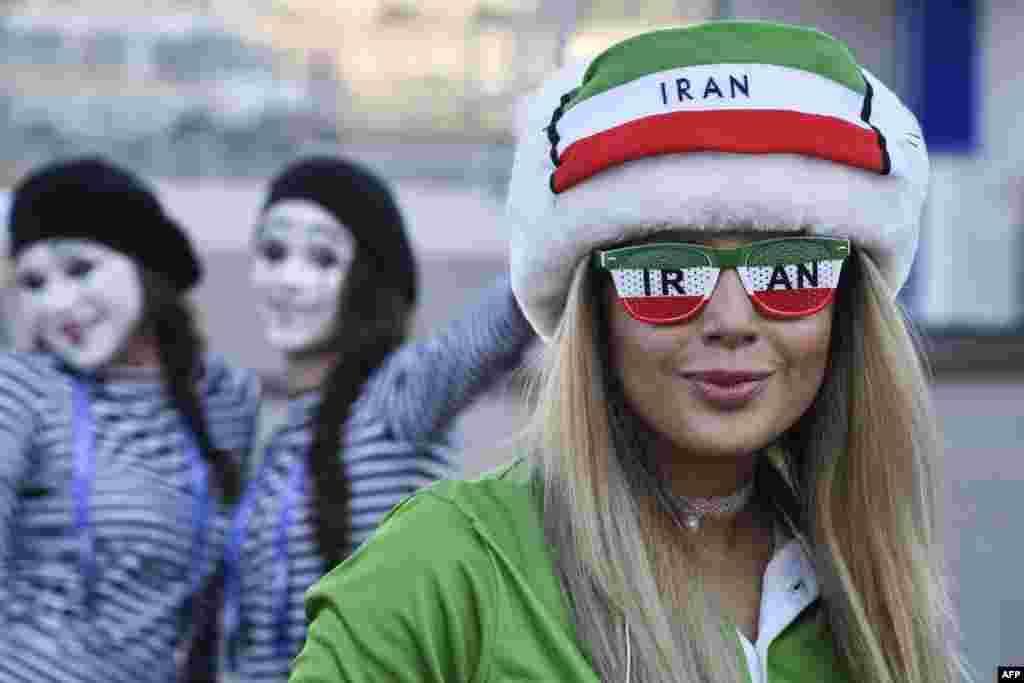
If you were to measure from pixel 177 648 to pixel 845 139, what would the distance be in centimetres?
214

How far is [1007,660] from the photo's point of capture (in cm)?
570

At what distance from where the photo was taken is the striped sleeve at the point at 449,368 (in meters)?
3.23

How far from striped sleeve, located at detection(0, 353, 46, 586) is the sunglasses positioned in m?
1.75

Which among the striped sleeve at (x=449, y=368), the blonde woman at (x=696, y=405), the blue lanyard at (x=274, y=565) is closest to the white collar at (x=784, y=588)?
the blonde woman at (x=696, y=405)

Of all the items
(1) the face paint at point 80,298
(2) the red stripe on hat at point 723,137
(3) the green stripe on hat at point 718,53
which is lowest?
(1) the face paint at point 80,298

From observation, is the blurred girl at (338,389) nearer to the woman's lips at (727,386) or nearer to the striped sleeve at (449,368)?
the striped sleeve at (449,368)

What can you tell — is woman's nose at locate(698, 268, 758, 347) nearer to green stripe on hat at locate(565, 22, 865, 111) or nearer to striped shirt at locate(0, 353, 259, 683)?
green stripe on hat at locate(565, 22, 865, 111)

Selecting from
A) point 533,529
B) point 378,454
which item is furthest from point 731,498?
point 378,454

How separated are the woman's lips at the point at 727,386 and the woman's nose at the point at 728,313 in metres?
0.04

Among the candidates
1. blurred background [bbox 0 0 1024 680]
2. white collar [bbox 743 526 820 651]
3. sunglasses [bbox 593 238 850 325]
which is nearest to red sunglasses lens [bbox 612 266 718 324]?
sunglasses [bbox 593 238 850 325]

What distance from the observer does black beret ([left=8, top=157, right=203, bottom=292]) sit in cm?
375

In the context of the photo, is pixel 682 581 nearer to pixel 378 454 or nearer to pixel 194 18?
pixel 378 454

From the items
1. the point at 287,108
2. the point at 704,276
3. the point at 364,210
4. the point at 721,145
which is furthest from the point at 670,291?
the point at 287,108

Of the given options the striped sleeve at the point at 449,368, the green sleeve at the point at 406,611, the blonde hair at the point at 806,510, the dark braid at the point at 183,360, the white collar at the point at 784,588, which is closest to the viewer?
the green sleeve at the point at 406,611
